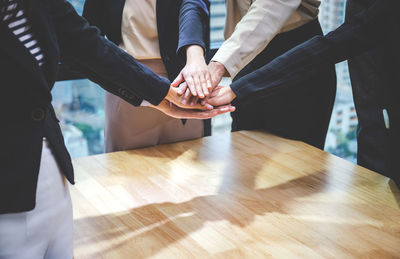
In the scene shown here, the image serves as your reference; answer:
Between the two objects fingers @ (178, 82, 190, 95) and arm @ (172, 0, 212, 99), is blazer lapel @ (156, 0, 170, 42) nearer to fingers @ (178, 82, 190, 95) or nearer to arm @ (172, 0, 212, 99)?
arm @ (172, 0, 212, 99)

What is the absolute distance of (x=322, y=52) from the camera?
1.26 m

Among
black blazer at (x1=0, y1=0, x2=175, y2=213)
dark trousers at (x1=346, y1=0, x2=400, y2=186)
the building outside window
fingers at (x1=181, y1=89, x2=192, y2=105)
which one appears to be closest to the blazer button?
black blazer at (x1=0, y1=0, x2=175, y2=213)

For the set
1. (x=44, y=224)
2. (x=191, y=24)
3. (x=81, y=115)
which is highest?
(x=191, y=24)

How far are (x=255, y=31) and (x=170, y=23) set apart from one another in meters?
0.30

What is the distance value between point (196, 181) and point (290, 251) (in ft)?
1.38

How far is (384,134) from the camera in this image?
54.8 inches

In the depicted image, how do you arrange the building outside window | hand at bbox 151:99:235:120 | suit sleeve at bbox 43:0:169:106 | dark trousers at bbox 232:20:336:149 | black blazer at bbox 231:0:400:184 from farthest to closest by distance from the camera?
the building outside window → dark trousers at bbox 232:20:336:149 → hand at bbox 151:99:235:120 → black blazer at bbox 231:0:400:184 → suit sleeve at bbox 43:0:169:106

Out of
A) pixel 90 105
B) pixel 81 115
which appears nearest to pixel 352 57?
pixel 90 105

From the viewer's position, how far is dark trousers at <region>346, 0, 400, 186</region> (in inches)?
53.4

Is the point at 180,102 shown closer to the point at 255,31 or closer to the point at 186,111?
the point at 186,111

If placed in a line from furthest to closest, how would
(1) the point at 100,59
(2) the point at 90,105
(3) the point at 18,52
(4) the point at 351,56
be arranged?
(2) the point at 90,105 → (4) the point at 351,56 → (1) the point at 100,59 → (3) the point at 18,52

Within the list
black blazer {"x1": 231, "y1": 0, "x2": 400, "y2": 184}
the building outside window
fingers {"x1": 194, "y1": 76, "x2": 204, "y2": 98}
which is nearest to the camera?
black blazer {"x1": 231, "y1": 0, "x2": 400, "y2": 184}

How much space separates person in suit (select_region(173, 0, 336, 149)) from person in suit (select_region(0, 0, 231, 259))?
73 cm

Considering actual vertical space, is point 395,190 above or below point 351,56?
below
